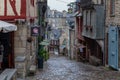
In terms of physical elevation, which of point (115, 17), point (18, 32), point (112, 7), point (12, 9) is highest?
point (112, 7)

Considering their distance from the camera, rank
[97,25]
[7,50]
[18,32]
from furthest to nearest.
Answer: [97,25]
[7,50]
[18,32]

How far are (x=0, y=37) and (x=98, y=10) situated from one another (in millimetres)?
9658

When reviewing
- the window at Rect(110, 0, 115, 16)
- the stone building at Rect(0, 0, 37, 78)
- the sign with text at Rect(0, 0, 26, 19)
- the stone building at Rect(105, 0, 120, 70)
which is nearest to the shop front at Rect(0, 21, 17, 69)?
the stone building at Rect(0, 0, 37, 78)

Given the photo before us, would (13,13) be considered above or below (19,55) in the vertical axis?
above

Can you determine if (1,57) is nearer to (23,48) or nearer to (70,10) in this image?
(23,48)

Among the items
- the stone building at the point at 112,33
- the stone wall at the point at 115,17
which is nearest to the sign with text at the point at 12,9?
the stone building at the point at 112,33

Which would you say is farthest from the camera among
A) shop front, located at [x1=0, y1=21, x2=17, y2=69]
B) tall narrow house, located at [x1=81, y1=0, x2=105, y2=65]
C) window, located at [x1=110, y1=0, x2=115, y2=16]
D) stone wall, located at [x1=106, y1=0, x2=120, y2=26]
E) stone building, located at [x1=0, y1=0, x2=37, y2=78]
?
tall narrow house, located at [x1=81, y1=0, x2=105, y2=65]

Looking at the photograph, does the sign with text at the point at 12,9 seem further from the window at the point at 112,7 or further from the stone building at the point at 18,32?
the window at the point at 112,7

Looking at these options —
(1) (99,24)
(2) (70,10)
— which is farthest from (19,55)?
(2) (70,10)

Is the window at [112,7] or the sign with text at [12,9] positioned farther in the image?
the window at [112,7]

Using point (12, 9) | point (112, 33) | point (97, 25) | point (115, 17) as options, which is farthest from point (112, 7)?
point (12, 9)

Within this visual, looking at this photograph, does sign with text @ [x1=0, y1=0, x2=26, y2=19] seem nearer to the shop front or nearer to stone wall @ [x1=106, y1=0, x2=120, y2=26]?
the shop front

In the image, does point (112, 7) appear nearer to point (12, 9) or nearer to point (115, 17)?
point (115, 17)

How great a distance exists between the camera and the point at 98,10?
80.2 feet
